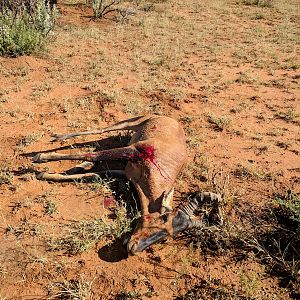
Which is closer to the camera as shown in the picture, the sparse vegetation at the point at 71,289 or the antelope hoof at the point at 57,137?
the sparse vegetation at the point at 71,289

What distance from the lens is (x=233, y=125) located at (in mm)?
6258

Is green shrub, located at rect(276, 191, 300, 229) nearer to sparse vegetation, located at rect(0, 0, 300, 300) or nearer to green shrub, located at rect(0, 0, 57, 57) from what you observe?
sparse vegetation, located at rect(0, 0, 300, 300)

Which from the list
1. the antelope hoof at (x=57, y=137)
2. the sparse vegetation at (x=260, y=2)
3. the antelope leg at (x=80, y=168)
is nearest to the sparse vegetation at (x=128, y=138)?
the antelope hoof at (x=57, y=137)

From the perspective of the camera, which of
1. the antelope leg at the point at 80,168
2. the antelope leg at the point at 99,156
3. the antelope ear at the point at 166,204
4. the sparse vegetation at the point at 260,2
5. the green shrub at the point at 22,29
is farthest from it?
the sparse vegetation at the point at 260,2

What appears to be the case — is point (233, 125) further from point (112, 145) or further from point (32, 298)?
point (32, 298)

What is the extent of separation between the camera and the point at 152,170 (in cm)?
428

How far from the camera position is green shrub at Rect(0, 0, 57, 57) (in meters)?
8.12

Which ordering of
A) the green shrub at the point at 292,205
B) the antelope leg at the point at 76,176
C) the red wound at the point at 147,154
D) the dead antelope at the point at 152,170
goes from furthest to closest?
the antelope leg at the point at 76,176, the red wound at the point at 147,154, the green shrub at the point at 292,205, the dead antelope at the point at 152,170

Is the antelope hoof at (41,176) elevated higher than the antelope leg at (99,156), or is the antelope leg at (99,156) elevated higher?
the antelope leg at (99,156)

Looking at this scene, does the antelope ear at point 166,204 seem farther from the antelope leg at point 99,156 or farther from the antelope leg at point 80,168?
the antelope leg at point 80,168

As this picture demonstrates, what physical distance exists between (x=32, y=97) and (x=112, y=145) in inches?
84.6

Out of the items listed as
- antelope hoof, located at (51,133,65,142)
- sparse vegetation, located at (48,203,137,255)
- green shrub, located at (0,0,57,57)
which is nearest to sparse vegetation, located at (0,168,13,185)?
antelope hoof, located at (51,133,65,142)

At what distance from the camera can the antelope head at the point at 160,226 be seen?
3.58 m

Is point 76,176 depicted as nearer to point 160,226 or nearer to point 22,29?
point 160,226
